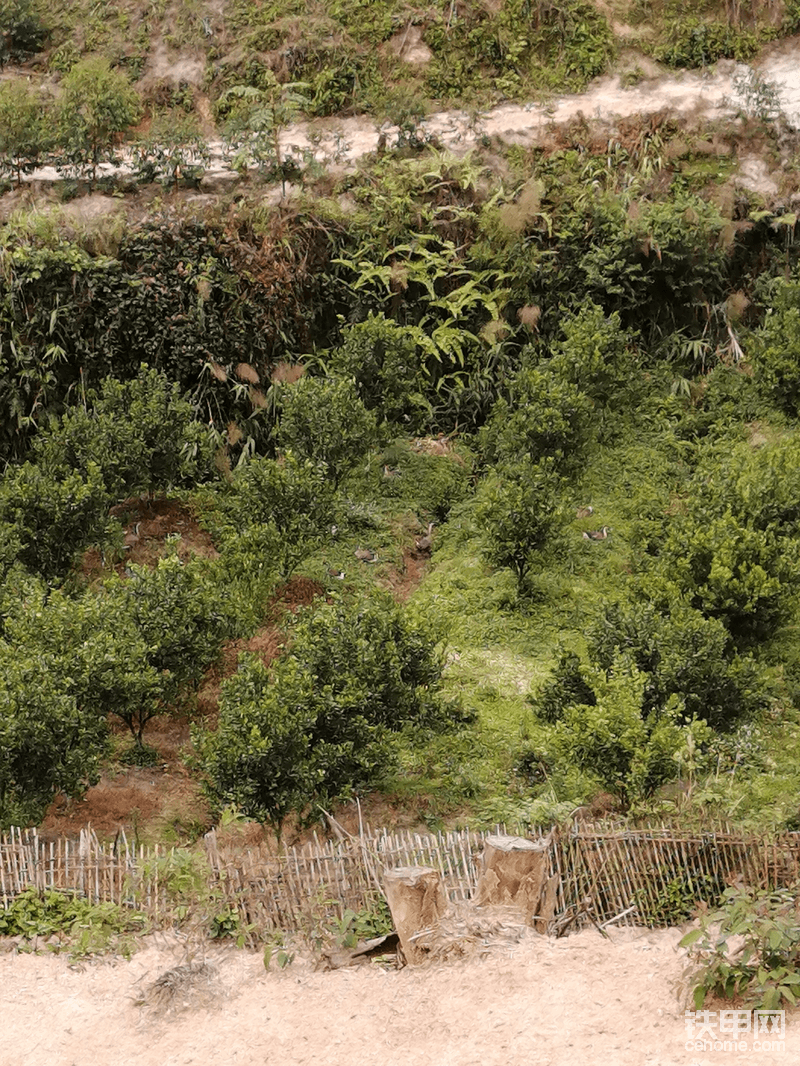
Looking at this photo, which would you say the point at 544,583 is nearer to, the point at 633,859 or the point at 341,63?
the point at 633,859

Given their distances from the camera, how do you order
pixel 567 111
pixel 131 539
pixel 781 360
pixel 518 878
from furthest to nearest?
pixel 567 111 < pixel 781 360 < pixel 131 539 < pixel 518 878

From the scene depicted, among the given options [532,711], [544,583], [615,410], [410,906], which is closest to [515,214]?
[615,410]

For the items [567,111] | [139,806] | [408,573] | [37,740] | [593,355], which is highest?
[567,111]

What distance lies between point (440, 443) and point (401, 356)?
2.08m

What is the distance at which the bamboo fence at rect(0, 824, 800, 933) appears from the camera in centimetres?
901

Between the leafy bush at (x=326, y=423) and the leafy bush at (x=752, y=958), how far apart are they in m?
10.5

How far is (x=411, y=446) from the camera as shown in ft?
66.6

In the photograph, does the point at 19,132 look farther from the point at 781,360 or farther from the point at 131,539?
the point at 781,360

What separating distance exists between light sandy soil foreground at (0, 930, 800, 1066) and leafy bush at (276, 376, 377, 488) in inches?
375

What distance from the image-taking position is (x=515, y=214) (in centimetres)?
2064

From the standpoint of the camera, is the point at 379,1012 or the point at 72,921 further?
the point at 72,921

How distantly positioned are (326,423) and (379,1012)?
10446mm

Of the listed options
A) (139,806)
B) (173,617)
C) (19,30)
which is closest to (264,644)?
(173,617)

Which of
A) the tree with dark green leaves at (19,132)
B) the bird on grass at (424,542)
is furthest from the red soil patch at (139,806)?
the tree with dark green leaves at (19,132)
